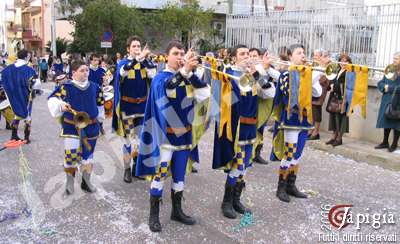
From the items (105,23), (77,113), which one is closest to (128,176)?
(77,113)

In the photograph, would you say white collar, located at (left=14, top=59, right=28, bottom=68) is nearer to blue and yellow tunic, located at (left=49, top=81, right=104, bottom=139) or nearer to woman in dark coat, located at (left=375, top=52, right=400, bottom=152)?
blue and yellow tunic, located at (left=49, top=81, right=104, bottom=139)

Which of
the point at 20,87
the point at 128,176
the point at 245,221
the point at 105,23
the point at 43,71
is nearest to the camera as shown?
the point at 245,221

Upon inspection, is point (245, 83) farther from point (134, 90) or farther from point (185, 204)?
point (134, 90)

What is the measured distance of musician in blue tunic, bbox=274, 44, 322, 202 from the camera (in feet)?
16.3

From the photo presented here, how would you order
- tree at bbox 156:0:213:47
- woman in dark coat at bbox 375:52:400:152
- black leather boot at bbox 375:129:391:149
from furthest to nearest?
tree at bbox 156:0:213:47, black leather boot at bbox 375:129:391:149, woman in dark coat at bbox 375:52:400:152

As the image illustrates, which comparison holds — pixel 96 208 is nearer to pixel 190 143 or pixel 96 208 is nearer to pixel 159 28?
pixel 190 143

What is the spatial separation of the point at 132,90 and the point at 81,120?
0.99 metres

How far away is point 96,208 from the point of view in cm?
490

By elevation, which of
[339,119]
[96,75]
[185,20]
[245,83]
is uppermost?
[185,20]

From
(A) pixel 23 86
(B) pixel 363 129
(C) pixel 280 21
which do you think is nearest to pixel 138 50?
(A) pixel 23 86

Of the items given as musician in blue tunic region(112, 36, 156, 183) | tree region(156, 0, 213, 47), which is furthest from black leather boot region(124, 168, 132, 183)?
tree region(156, 0, 213, 47)

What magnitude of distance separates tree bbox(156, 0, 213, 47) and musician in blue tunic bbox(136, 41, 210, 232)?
19.2 metres

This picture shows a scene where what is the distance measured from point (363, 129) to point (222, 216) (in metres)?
5.00

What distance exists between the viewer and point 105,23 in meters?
21.5
